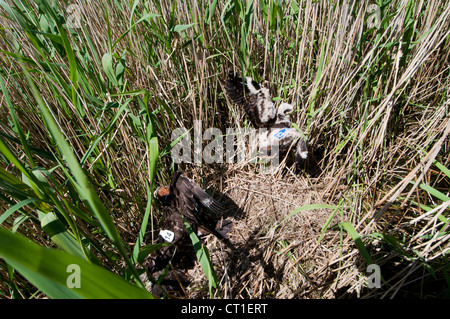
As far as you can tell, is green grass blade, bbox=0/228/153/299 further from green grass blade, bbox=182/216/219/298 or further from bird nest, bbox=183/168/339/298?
bird nest, bbox=183/168/339/298

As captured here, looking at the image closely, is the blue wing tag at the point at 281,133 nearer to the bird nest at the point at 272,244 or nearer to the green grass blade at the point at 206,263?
the bird nest at the point at 272,244

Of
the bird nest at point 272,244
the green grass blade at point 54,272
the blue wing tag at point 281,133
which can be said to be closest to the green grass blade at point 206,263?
the bird nest at point 272,244

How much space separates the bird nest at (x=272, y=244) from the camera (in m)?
0.93

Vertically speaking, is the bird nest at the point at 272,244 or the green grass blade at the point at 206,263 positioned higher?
the green grass blade at the point at 206,263

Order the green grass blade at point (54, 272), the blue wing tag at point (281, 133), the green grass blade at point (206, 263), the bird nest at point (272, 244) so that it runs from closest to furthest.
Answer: the green grass blade at point (54, 272) → the green grass blade at point (206, 263) → the bird nest at point (272, 244) → the blue wing tag at point (281, 133)

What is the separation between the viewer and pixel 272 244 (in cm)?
104

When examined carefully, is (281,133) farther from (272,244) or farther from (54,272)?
(54,272)

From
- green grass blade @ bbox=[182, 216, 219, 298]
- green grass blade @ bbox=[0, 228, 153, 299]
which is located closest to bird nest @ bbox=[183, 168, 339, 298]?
green grass blade @ bbox=[182, 216, 219, 298]

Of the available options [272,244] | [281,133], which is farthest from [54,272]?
[281,133]

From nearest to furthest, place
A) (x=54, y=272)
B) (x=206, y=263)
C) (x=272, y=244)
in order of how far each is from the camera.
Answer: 1. (x=54, y=272)
2. (x=206, y=263)
3. (x=272, y=244)

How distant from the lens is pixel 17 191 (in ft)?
1.99

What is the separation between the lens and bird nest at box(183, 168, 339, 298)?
3.05 ft
